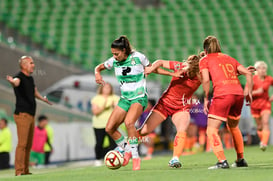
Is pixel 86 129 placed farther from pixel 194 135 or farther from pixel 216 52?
pixel 216 52

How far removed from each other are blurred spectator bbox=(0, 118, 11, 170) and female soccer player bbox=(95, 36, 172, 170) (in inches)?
259

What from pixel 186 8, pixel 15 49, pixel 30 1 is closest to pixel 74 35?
pixel 30 1

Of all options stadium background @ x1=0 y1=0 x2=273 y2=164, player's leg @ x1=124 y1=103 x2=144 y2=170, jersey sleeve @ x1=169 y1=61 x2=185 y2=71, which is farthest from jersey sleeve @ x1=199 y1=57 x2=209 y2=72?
stadium background @ x1=0 y1=0 x2=273 y2=164

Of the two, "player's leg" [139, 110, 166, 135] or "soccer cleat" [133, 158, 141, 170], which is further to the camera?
"player's leg" [139, 110, 166, 135]

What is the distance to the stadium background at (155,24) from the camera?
91.7 ft

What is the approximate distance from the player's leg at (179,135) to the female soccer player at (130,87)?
0.58 meters

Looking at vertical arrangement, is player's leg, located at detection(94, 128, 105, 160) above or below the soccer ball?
above

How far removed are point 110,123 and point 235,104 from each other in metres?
1.83

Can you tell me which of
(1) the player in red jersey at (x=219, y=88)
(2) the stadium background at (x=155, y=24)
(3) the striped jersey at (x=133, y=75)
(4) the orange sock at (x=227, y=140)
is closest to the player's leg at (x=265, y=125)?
(4) the orange sock at (x=227, y=140)

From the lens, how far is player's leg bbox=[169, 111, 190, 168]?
9570mm

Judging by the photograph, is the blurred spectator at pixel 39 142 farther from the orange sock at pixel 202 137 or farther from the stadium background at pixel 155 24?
the stadium background at pixel 155 24

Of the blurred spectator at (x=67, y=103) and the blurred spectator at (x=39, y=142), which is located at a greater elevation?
the blurred spectator at (x=67, y=103)

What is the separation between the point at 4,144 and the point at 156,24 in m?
16.1

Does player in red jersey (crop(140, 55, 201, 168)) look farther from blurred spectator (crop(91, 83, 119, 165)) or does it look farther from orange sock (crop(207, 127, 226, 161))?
blurred spectator (crop(91, 83, 119, 165))
